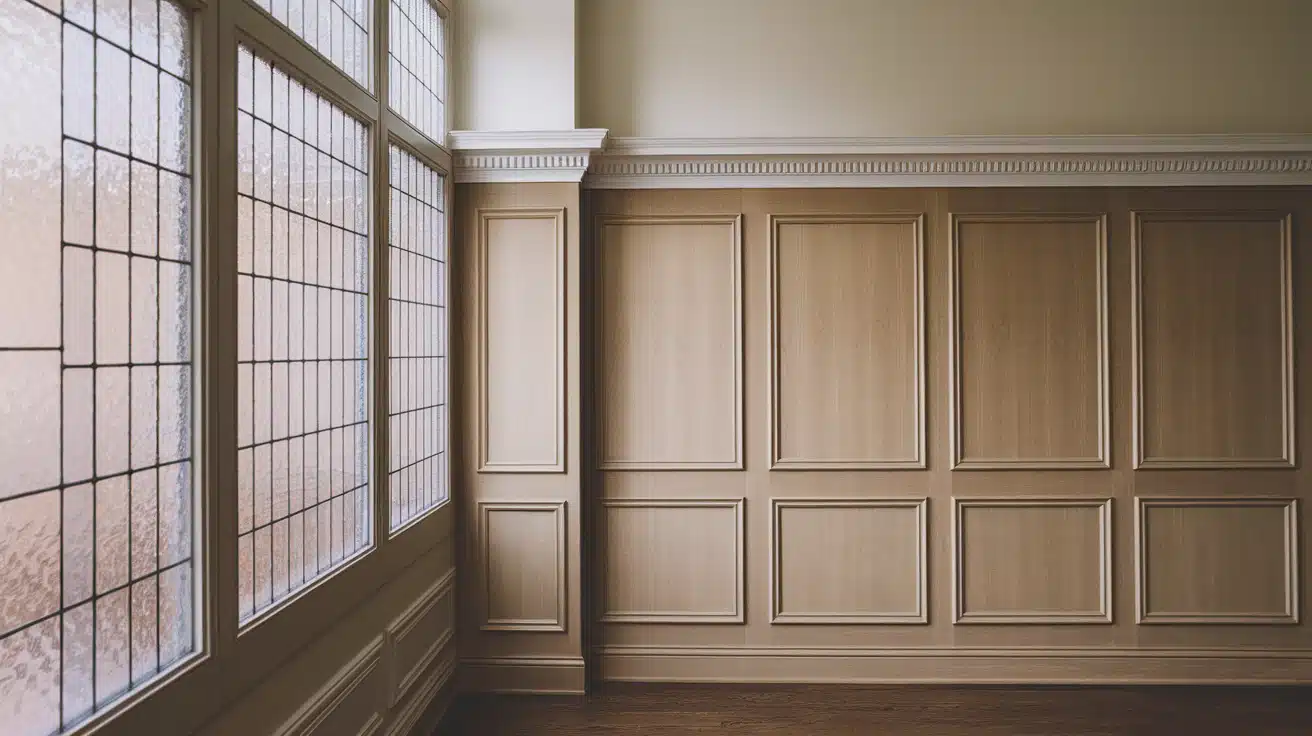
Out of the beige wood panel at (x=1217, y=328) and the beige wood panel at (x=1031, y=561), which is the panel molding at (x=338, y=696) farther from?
the beige wood panel at (x=1217, y=328)

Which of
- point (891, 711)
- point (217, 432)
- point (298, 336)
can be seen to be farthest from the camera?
point (891, 711)

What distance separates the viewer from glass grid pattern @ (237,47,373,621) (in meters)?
2.40

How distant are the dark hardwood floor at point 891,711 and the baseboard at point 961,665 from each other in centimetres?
6

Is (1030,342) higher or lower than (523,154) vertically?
lower

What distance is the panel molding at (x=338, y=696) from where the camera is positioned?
263 cm

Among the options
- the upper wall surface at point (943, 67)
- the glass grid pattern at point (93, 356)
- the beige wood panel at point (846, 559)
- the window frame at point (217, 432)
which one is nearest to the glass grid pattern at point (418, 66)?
the upper wall surface at point (943, 67)

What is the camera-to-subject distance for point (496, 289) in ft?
14.4

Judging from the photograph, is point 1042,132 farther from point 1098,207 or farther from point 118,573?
point 118,573

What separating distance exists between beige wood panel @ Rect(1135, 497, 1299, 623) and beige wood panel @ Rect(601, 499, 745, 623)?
210 centimetres

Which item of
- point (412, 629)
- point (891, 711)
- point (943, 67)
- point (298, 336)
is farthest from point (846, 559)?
point (298, 336)

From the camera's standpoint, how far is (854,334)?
4.53 m

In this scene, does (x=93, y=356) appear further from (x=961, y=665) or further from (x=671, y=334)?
(x=961, y=665)

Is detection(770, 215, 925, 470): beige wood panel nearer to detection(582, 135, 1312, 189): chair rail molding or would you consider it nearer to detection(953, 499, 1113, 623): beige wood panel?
detection(582, 135, 1312, 189): chair rail molding

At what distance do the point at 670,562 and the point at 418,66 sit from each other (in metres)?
2.69
